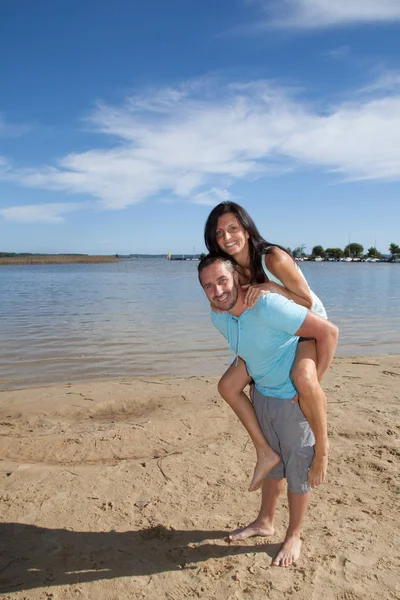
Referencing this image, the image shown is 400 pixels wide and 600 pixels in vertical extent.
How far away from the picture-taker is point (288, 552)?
8.71 ft

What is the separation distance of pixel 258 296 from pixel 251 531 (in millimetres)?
1530

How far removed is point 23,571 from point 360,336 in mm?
9342

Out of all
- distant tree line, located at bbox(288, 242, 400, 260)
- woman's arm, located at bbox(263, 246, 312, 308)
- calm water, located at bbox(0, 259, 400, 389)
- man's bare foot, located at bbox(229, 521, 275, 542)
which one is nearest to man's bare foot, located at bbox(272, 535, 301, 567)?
man's bare foot, located at bbox(229, 521, 275, 542)

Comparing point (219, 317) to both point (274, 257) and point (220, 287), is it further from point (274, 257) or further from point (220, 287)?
point (274, 257)

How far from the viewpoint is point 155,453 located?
13.4ft

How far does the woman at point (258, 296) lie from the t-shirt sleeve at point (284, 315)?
11 centimetres

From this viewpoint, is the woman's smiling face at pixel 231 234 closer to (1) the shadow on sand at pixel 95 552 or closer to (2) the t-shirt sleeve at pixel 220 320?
(2) the t-shirt sleeve at pixel 220 320

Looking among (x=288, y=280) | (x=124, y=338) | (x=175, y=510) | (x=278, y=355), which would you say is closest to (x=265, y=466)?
(x=278, y=355)

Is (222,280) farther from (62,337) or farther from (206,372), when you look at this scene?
(62,337)

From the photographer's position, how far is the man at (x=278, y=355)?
2.48 metres

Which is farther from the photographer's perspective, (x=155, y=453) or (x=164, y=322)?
(x=164, y=322)

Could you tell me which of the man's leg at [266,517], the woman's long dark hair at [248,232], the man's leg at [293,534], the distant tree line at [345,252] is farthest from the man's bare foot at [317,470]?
the distant tree line at [345,252]

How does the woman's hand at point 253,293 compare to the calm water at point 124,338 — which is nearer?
the woman's hand at point 253,293

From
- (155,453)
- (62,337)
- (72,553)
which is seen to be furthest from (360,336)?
(72,553)
